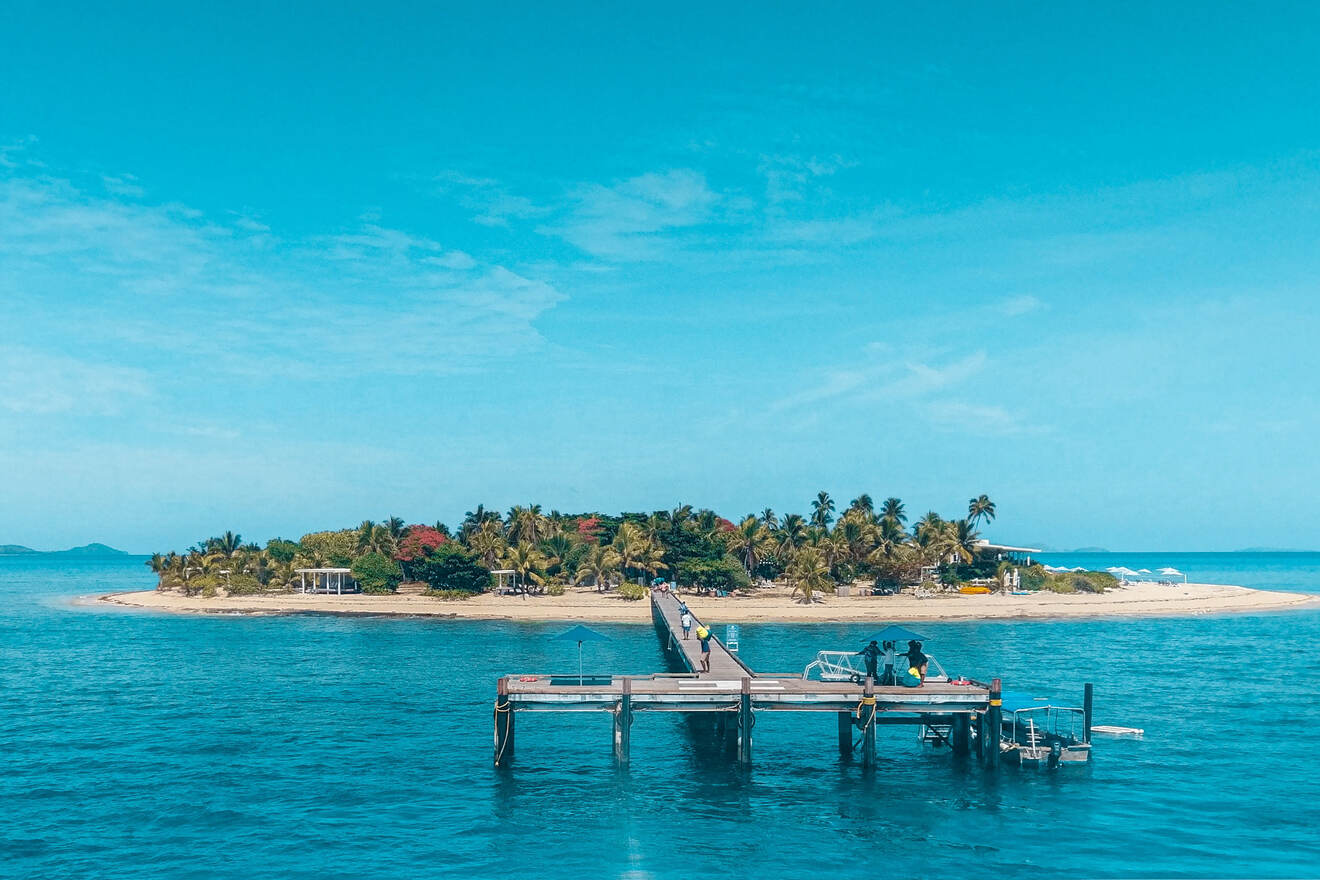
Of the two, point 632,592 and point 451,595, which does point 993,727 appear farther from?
point 451,595

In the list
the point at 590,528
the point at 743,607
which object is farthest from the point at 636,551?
the point at 590,528

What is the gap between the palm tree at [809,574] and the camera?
96.3 m

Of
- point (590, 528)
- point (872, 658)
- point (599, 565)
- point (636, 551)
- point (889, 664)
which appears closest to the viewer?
point (889, 664)

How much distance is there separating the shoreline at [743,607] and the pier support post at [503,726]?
4623 centimetres

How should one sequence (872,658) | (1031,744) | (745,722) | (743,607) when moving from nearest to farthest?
(745,722), (1031,744), (872,658), (743,607)

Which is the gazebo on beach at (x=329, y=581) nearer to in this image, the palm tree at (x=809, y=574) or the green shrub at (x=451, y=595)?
the green shrub at (x=451, y=595)

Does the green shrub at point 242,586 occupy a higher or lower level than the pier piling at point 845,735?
higher

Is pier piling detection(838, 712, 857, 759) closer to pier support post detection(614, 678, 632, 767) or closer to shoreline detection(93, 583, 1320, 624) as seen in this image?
pier support post detection(614, 678, 632, 767)

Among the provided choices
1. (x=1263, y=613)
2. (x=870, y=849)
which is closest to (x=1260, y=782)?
(x=870, y=849)

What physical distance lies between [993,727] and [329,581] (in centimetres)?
9037

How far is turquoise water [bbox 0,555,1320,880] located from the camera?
25.0 meters

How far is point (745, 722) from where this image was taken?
1300 inches

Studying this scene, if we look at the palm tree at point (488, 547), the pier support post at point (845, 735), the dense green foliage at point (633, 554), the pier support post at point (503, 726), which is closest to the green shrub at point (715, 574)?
the dense green foliage at point (633, 554)

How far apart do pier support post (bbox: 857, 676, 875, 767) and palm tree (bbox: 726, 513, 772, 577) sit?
2952 inches
